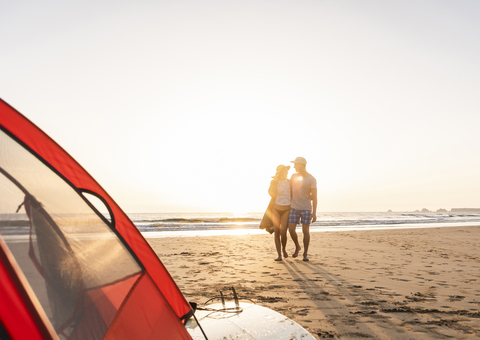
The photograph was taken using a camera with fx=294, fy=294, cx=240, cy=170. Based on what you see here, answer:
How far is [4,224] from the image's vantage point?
43.8 inches

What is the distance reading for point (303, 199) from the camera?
19.4 feet

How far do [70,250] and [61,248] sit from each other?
0.04m

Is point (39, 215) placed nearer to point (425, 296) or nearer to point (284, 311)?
point (284, 311)

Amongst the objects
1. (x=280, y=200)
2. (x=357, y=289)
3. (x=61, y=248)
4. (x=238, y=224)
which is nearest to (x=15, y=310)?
(x=61, y=248)

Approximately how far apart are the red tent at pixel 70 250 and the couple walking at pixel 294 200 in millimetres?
4476

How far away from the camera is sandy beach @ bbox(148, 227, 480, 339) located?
2.72 m

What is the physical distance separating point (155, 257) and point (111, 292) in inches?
16.0

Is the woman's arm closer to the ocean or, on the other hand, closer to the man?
the man

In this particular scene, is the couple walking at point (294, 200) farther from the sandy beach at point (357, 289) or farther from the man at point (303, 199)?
the sandy beach at point (357, 289)

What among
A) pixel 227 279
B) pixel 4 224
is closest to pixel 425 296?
pixel 227 279

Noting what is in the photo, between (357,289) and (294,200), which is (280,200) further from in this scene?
(357,289)

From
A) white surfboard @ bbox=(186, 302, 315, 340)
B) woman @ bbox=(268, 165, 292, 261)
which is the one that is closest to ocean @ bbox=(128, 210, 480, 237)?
woman @ bbox=(268, 165, 292, 261)

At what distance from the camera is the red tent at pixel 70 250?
115cm

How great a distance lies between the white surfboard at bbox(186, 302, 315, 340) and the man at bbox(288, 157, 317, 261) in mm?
3579
